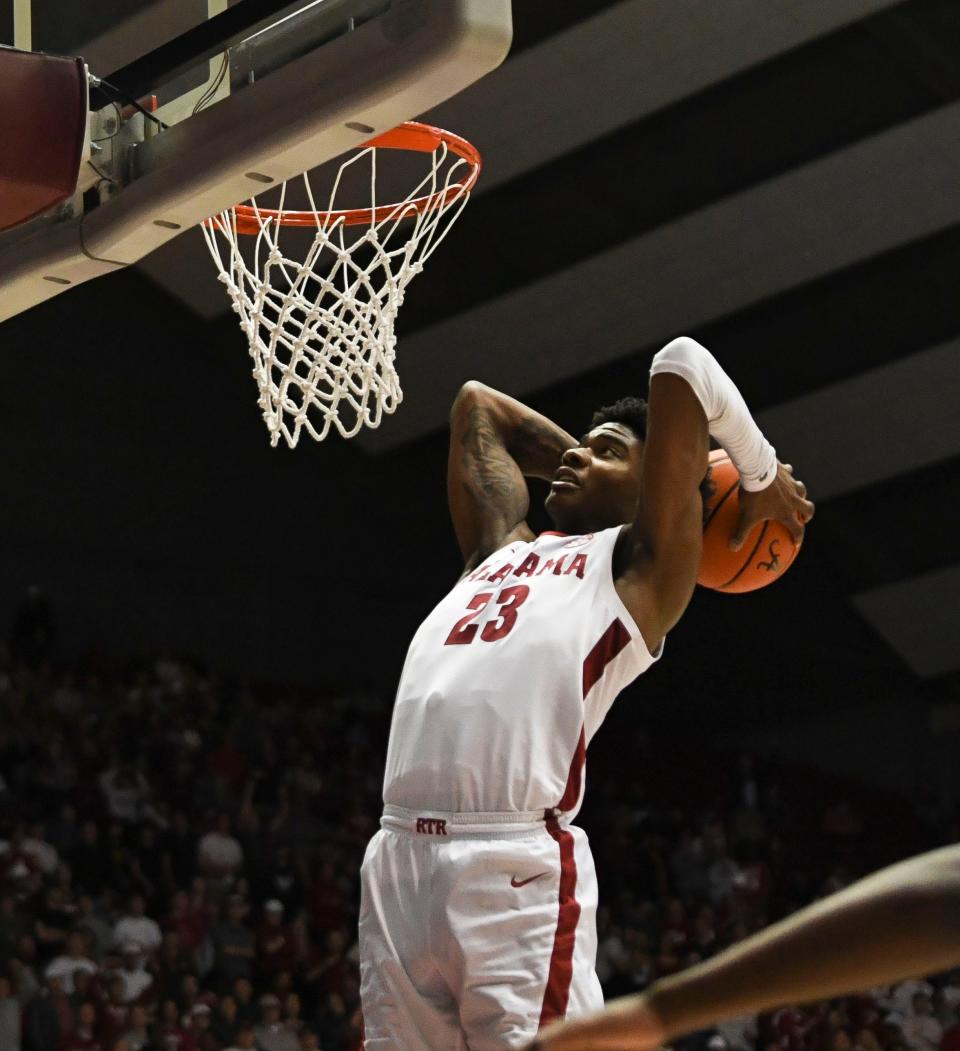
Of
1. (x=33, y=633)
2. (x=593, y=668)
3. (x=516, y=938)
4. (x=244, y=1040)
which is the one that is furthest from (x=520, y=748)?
(x=33, y=633)

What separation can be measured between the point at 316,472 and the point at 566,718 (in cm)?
1307

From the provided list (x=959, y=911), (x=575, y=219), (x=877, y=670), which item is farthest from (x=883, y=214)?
(x=959, y=911)

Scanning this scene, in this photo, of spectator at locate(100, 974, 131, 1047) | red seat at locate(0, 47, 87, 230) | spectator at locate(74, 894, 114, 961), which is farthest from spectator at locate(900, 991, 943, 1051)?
red seat at locate(0, 47, 87, 230)

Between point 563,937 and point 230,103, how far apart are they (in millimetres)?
1874

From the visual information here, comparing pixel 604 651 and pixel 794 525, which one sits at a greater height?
pixel 794 525

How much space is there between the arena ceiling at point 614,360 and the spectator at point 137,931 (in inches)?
230

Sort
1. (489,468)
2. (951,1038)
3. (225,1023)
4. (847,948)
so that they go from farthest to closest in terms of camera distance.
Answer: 1. (951,1038)
2. (225,1023)
3. (489,468)
4. (847,948)

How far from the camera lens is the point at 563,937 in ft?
11.4

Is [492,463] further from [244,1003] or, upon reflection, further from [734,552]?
[244,1003]

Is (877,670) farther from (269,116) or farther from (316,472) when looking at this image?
(269,116)

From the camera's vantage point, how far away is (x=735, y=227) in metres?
13.3

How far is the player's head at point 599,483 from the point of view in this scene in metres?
4.21

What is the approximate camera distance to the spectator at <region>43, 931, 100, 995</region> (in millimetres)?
9164

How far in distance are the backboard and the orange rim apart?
0.77 meters
